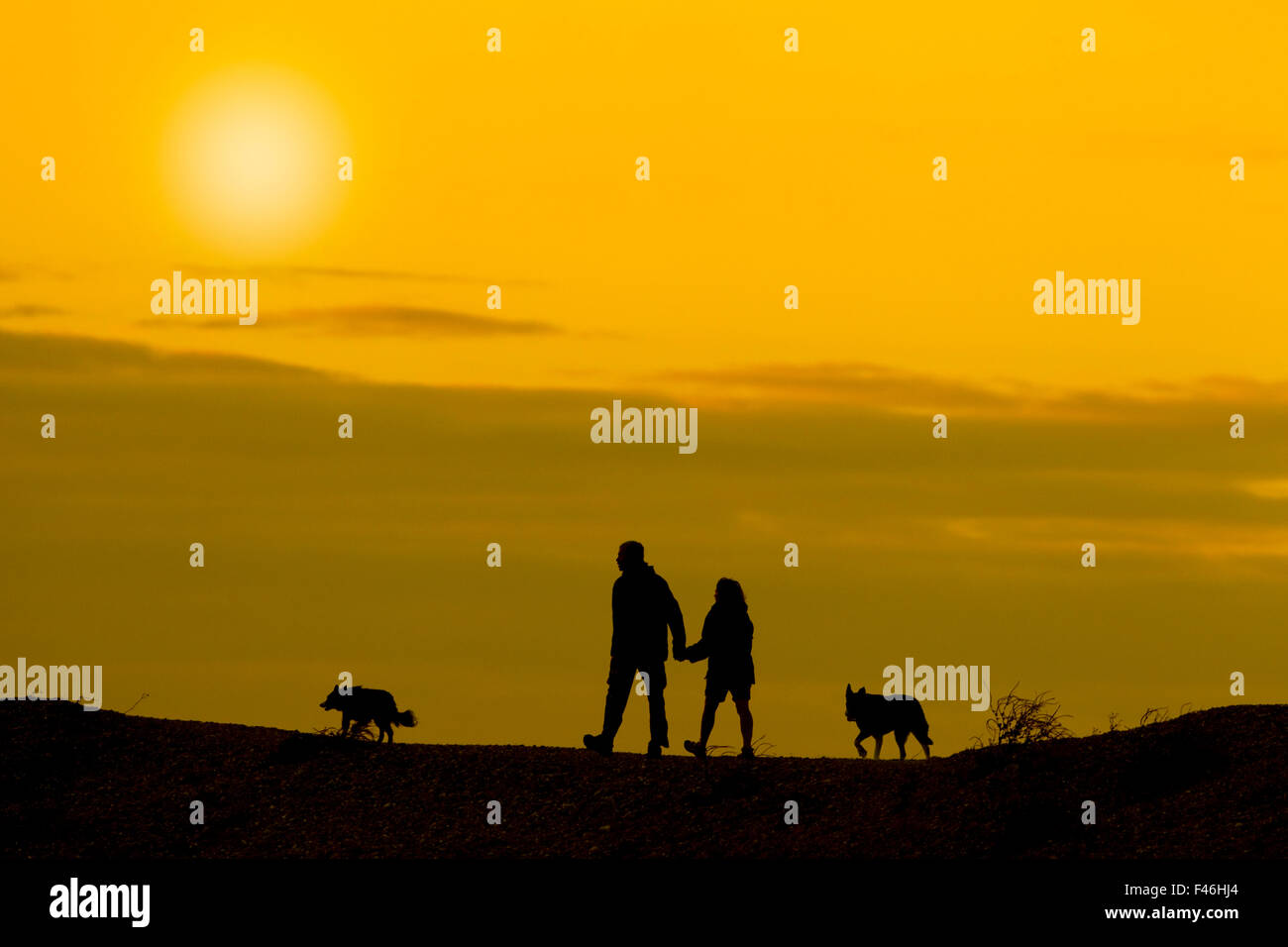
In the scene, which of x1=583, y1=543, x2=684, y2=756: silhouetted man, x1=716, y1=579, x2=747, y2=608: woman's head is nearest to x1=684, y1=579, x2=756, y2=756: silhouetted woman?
x1=716, y1=579, x2=747, y2=608: woman's head

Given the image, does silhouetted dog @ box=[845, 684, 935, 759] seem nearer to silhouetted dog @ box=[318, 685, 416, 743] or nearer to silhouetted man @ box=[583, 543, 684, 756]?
silhouetted man @ box=[583, 543, 684, 756]

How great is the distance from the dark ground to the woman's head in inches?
74.6

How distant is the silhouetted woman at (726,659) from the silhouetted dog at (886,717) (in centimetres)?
235

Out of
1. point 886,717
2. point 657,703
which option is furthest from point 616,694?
point 886,717

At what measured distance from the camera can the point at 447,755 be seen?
71.8ft

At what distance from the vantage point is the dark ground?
60.4 ft

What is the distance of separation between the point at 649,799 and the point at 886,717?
4828 millimetres

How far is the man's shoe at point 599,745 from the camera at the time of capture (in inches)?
858

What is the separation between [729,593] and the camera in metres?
22.1

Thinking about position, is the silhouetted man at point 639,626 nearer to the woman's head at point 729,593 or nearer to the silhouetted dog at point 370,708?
the woman's head at point 729,593

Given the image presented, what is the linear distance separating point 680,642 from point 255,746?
17.7ft
